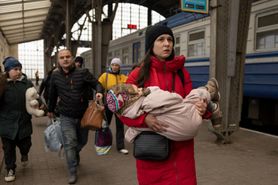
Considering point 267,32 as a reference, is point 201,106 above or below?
below

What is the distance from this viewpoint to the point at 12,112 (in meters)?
4.14

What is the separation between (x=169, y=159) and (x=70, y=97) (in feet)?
7.55

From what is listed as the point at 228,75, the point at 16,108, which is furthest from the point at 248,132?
the point at 16,108

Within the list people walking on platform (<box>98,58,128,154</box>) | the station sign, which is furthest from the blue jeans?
the station sign

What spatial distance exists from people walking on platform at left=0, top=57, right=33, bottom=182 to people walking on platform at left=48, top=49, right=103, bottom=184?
504mm

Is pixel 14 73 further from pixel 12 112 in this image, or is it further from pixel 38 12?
pixel 38 12

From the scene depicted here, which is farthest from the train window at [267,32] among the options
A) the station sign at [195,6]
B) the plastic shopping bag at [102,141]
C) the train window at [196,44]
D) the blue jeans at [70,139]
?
the blue jeans at [70,139]

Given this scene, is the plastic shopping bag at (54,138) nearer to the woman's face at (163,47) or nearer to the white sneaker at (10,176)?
the white sneaker at (10,176)

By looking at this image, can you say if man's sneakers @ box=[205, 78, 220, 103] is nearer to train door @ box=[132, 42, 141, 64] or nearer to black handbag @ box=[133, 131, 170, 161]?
black handbag @ box=[133, 131, 170, 161]

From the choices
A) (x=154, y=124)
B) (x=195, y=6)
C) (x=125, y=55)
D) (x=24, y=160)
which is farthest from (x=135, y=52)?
(x=154, y=124)

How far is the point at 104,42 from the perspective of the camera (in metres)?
10.2

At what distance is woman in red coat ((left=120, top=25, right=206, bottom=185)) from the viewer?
1972 mm

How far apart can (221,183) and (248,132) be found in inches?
136

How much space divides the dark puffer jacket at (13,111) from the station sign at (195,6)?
11.8 ft
